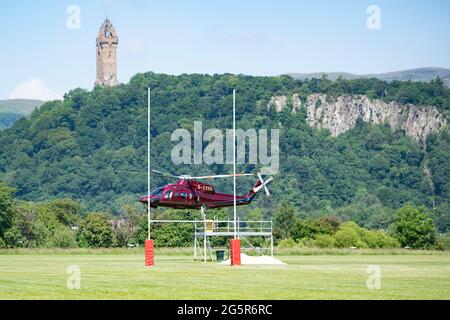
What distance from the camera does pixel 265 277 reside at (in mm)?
41094

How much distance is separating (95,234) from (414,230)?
30863 millimetres

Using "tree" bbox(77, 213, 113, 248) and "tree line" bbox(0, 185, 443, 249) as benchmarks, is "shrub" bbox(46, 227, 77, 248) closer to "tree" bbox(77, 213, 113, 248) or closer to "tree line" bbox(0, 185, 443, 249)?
"tree line" bbox(0, 185, 443, 249)

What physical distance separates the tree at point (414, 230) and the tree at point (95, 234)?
27.8 meters

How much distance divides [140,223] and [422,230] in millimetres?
33523

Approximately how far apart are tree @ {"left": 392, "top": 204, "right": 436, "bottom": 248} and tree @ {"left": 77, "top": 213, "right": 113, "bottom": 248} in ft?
91.3

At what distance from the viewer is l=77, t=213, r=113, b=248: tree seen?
385ft

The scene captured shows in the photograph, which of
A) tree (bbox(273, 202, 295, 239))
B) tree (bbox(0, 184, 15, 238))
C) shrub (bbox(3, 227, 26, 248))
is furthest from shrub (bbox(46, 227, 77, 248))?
tree (bbox(273, 202, 295, 239))

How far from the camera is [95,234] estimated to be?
389 feet

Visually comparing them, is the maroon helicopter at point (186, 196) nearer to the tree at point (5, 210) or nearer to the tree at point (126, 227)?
the tree at point (5, 210)

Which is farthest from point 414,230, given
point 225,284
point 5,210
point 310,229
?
point 225,284

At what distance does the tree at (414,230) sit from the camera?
10794cm

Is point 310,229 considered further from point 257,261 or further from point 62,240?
point 257,261
